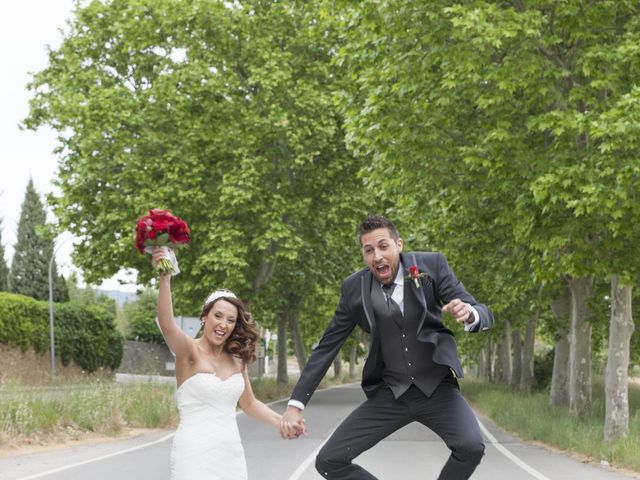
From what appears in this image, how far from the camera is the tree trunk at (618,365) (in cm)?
1894

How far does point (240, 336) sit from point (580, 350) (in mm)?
18845

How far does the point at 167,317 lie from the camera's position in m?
5.70

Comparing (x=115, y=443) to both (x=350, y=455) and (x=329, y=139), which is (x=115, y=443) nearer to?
(x=350, y=455)

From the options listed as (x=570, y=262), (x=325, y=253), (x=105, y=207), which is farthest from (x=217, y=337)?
(x=325, y=253)

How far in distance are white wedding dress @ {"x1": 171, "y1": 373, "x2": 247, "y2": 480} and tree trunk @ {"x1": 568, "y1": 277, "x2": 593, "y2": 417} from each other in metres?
18.7

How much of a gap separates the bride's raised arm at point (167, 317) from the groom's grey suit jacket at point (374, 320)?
108cm

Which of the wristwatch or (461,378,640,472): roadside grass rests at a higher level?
the wristwatch

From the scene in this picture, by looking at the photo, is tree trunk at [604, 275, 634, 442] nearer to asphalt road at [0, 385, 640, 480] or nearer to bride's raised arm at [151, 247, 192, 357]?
asphalt road at [0, 385, 640, 480]

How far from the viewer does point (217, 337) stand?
591 cm

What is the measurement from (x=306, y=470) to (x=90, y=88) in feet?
72.5

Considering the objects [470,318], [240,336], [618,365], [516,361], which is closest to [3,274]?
[516,361]

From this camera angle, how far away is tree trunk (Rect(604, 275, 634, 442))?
746 inches

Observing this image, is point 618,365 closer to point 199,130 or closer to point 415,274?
point 415,274

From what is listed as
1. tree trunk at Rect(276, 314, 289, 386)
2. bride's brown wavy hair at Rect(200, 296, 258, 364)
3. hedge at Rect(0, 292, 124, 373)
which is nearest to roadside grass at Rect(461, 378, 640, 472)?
bride's brown wavy hair at Rect(200, 296, 258, 364)
